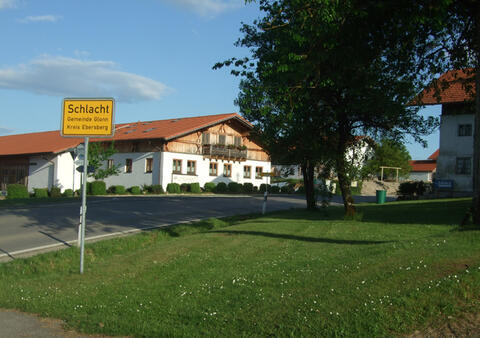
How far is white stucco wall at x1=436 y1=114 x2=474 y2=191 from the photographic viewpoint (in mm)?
33438

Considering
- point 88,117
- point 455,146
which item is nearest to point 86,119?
point 88,117

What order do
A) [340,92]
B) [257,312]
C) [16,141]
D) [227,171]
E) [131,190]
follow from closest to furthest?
1. [257,312]
2. [340,92]
3. [131,190]
4. [227,171]
5. [16,141]

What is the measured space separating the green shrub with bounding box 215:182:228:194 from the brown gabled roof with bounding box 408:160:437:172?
4441 cm

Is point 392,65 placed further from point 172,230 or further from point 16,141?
point 16,141

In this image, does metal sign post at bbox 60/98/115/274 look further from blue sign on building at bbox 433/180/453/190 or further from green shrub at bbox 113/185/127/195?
green shrub at bbox 113/185/127/195

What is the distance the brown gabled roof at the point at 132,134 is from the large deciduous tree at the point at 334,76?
25.4m

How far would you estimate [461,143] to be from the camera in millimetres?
33812

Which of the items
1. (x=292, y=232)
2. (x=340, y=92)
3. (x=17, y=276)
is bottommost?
(x=17, y=276)

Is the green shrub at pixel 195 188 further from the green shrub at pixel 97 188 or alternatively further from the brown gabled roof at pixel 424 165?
the brown gabled roof at pixel 424 165

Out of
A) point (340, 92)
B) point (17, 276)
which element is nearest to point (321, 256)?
point (17, 276)

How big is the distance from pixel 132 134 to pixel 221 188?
11.2 m

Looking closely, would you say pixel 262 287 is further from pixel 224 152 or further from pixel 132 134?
pixel 132 134

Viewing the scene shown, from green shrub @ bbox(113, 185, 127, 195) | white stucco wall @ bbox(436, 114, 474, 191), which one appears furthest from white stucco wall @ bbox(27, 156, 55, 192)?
white stucco wall @ bbox(436, 114, 474, 191)

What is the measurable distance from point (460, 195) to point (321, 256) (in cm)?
2823
